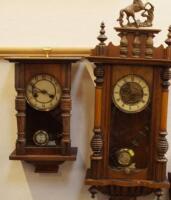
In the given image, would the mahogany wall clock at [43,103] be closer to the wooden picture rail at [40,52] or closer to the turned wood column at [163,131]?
the wooden picture rail at [40,52]

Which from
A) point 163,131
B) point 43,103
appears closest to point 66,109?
point 43,103

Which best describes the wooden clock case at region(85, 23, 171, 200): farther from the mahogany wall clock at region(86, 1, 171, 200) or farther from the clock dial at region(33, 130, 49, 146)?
the clock dial at region(33, 130, 49, 146)

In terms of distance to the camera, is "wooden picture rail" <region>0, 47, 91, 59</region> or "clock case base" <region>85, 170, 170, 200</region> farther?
"wooden picture rail" <region>0, 47, 91, 59</region>

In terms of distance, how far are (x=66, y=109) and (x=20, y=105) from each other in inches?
5.9

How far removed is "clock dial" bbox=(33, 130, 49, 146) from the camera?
3.78ft

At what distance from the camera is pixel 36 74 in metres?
1.12

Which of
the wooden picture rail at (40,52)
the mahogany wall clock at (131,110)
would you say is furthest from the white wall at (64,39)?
the mahogany wall clock at (131,110)

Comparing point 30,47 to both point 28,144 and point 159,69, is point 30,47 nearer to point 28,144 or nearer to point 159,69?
point 28,144

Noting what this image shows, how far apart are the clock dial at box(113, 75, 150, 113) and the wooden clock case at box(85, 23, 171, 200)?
16mm

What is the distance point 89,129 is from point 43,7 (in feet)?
1.52

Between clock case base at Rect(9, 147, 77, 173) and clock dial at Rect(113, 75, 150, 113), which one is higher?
clock dial at Rect(113, 75, 150, 113)

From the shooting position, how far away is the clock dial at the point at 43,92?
1127 millimetres

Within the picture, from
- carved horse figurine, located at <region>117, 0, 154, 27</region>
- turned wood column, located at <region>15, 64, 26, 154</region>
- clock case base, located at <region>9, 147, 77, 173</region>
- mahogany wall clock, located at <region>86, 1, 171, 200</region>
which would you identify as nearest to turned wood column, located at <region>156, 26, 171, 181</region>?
mahogany wall clock, located at <region>86, 1, 171, 200</region>

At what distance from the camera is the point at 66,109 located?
111cm
